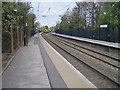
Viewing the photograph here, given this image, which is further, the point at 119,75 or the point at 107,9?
the point at 107,9

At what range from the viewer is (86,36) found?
44312 millimetres

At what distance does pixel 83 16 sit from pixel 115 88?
67.8 m

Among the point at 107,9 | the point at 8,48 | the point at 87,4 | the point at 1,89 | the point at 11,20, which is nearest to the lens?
the point at 1,89

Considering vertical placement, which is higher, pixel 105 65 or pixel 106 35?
pixel 106 35

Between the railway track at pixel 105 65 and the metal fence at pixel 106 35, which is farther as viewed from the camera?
the metal fence at pixel 106 35

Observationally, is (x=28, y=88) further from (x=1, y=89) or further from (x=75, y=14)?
(x=75, y=14)

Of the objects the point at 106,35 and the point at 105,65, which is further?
the point at 106,35

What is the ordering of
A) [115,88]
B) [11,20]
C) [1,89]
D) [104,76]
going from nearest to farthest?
[1,89] < [115,88] < [104,76] < [11,20]

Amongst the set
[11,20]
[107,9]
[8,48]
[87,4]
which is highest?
[87,4]

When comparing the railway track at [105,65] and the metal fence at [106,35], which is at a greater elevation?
the metal fence at [106,35]

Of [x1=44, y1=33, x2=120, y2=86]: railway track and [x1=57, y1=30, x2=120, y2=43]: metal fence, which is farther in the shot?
[x1=57, y1=30, x2=120, y2=43]: metal fence

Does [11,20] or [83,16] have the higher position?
[83,16]

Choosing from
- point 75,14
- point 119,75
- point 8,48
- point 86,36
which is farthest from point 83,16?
point 119,75

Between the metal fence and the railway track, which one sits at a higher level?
the metal fence
